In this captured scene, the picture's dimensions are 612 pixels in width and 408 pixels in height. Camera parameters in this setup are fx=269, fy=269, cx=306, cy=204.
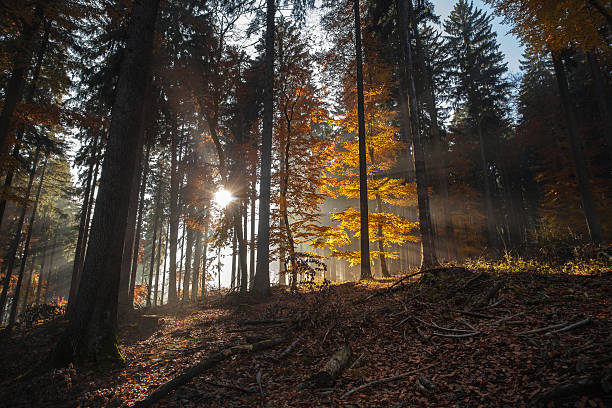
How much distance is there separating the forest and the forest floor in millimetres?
38

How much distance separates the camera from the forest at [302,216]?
399 centimetres

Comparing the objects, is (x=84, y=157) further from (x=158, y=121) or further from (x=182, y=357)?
(x=182, y=357)

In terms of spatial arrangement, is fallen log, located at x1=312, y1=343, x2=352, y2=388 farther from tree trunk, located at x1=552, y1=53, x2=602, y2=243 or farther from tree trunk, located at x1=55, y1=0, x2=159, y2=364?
tree trunk, located at x1=552, y1=53, x2=602, y2=243

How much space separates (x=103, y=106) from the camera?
15195 millimetres

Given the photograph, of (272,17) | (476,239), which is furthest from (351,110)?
(476,239)

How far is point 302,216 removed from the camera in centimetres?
1406

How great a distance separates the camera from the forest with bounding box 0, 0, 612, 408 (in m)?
3.99

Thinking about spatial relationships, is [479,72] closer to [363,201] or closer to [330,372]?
[363,201]

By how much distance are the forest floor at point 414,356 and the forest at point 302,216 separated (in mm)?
38

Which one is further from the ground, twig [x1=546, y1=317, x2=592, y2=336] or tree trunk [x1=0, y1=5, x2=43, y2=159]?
tree trunk [x1=0, y1=5, x2=43, y2=159]

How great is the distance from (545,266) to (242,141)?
49.6 ft

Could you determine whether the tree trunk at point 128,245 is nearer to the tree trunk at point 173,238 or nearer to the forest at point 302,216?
the forest at point 302,216

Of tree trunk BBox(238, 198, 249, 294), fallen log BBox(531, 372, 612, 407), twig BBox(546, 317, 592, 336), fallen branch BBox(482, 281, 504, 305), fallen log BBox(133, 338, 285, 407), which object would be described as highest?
tree trunk BBox(238, 198, 249, 294)

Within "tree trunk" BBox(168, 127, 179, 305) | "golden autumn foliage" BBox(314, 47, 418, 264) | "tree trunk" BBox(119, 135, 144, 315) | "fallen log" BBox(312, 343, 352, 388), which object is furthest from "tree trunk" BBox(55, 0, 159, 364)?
"tree trunk" BBox(168, 127, 179, 305)
